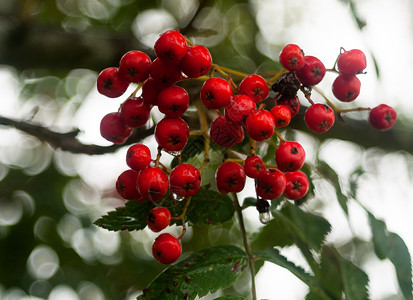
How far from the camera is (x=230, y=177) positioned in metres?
1.50

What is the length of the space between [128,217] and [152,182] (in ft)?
0.80

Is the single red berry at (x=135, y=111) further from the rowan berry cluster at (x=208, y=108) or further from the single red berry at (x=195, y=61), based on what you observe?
the single red berry at (x=195, y=61)

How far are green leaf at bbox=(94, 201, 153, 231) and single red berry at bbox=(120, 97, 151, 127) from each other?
0.31m

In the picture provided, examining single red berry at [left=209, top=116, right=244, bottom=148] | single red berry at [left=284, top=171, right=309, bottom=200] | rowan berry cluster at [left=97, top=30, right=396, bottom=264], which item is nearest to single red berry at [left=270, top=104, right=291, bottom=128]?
rowan berry cluster at [left=97, top=30, right=396, bottom=264]

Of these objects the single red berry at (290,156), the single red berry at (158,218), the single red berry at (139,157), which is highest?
the single red berry at (290,156)

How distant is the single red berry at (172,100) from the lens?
1403mm

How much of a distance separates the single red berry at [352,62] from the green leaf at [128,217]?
89cm

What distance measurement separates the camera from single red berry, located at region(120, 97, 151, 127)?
4.89 feet

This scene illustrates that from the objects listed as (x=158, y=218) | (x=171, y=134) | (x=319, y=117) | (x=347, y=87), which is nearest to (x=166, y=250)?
(x=158, y=218)

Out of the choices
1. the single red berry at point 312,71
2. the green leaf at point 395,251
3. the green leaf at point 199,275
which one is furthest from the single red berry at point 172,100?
the green leaf at point 395,251

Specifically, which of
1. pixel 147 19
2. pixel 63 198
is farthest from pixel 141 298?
pixel 147 19

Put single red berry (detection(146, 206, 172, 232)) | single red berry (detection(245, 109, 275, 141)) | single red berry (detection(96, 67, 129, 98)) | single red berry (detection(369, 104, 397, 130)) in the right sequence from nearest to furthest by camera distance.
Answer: single red berry (detection(245, 109, 275, 141)) → single red berry (detection(146, 206, 172, 232)) → single red berry (detection(96, 67, 129, 98)) → single red berry (detection(369, 104, 397, 130))

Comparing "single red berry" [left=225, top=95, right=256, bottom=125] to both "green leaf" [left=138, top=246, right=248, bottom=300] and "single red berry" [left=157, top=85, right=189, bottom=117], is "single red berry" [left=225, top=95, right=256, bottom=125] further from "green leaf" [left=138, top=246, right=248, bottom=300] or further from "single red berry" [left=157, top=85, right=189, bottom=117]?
"green leaf" [left=138, top=246, right=248, bottom=300]

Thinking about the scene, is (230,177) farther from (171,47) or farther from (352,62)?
(352,62)
